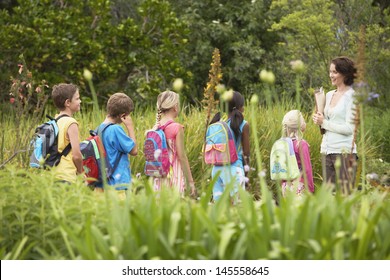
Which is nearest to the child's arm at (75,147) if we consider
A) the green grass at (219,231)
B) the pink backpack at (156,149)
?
the pink backpack at (156,149)

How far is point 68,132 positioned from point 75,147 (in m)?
0.17

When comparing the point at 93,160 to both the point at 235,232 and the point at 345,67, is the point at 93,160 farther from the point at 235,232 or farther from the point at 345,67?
the point at 235,232

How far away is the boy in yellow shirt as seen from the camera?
20.8 feet

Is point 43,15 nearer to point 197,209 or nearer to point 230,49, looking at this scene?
point 230,49

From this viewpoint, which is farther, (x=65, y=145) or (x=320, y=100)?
(x=320, y=100)

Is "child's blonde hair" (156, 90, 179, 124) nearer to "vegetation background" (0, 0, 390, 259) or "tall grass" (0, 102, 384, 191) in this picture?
"vegetation background" (0, 0, 390, 259)

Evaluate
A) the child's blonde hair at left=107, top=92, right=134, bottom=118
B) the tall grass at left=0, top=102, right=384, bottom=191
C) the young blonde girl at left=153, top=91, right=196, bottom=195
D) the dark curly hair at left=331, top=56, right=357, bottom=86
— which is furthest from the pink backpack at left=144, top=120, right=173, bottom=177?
the tall grass at left=0, top=102, right=384, bottom=191

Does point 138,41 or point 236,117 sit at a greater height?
point 138,41

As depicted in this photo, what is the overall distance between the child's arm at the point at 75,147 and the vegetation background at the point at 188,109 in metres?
0.42

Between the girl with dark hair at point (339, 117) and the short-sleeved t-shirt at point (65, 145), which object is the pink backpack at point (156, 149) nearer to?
the short-sleeved t-shirt at point (65, 145)

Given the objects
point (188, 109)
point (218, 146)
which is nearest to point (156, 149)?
point (218, 146)

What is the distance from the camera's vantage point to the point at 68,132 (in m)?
6.43

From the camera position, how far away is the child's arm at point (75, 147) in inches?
248
